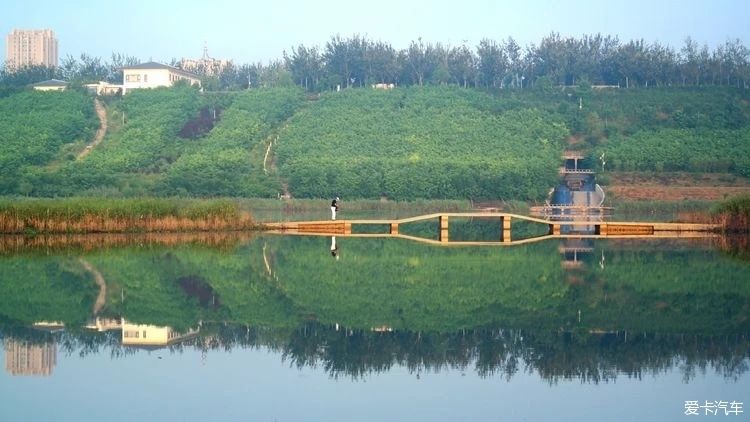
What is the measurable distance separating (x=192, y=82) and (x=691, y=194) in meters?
36.2

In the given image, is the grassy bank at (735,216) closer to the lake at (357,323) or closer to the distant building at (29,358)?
the lake at (357,323)

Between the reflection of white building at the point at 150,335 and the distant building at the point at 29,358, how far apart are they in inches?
34.4

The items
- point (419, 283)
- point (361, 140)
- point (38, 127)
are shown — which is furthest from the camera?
point (38, 127)

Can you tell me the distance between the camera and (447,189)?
159ft

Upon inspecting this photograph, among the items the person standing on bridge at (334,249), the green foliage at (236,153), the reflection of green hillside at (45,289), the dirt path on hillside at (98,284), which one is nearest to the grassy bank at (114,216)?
the person standing on bridge at (334,249)

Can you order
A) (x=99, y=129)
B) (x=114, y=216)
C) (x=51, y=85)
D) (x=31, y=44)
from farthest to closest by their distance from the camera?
(x=31, y=44), (x=51, y=85), (x=99, y=129), (x=114, y=216)

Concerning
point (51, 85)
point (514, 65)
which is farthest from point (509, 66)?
point (51, 85)

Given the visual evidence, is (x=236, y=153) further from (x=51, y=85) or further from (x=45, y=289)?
(x=45, y=289)

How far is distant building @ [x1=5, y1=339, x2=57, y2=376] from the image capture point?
33.4 ft

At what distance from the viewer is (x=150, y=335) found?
1221 centimetres

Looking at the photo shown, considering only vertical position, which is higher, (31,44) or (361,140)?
(31,44)

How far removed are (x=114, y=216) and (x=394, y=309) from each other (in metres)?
13.6

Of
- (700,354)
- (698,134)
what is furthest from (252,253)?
(698,134)

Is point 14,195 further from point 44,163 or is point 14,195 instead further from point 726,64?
point 726,64
